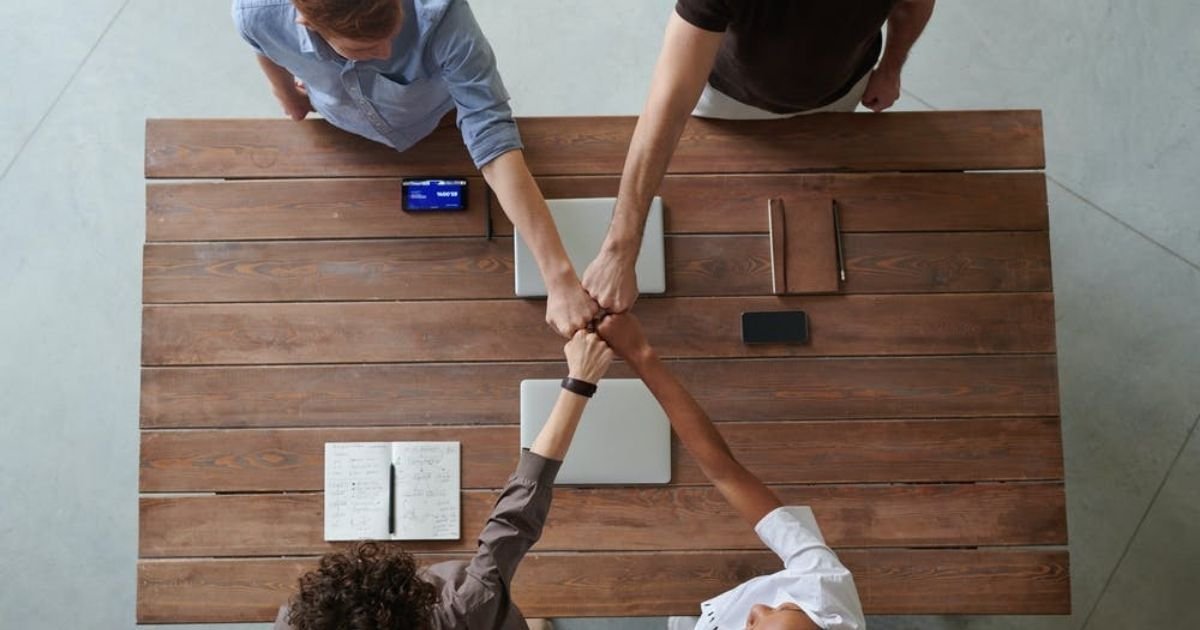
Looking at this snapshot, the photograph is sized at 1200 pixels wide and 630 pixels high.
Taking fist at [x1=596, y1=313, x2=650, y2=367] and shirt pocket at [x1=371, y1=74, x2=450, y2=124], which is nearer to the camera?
shirt pocket at [x1=371, y1=74, x2=450, y2=124]

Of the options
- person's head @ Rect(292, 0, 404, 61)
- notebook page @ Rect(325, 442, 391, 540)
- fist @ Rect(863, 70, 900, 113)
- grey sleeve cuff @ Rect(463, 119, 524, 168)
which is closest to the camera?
person's head @ Rect(292, 0, 404, 61)

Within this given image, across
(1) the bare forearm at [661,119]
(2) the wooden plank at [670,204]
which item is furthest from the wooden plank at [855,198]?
(1) the bare forearm at [661,119]

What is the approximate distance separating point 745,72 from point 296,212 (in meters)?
1.07

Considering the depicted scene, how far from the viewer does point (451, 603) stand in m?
1.67

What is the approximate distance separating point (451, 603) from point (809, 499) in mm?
842

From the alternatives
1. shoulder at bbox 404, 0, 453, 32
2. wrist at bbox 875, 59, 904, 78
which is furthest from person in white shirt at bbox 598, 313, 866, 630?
wrist at bbox 875, 59, 904, 78

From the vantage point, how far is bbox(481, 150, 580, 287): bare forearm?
186 cm

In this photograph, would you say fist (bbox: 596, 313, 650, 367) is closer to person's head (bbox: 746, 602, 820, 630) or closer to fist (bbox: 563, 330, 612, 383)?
fist (bbox: 563, 330, 612, 383)

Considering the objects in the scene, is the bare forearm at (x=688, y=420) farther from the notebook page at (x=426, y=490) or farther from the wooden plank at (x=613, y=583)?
the notebook page at (x=426, y=490)

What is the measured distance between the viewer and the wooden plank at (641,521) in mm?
1979

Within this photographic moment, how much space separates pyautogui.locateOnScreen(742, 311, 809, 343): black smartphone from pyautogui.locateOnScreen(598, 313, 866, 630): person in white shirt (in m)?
0.22

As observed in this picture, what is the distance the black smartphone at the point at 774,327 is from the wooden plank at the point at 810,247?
2.5 inches

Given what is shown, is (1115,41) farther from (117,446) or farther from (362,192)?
(117,446)

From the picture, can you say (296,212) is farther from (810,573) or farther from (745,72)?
(810,573)
